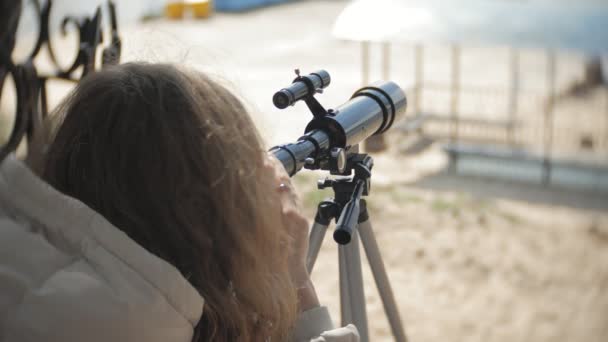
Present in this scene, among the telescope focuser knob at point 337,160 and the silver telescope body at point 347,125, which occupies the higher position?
the silver telescope body at point 347,125

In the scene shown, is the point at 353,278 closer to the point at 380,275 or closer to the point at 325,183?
the point at 380,275

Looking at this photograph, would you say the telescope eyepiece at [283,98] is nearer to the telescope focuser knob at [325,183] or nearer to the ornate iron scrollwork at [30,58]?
the telescope focuser knob at [325,183]

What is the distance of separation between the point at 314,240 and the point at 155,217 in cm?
62

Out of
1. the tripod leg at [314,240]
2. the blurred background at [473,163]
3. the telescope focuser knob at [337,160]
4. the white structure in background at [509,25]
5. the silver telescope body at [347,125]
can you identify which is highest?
the silver telescope body at [347,125]

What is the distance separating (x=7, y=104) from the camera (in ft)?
19.3

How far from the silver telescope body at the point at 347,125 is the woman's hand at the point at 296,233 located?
0.41ft

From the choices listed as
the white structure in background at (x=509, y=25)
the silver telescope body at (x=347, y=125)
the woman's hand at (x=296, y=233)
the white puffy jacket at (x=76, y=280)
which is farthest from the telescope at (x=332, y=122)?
the white structure in background at (x=509, y=25)

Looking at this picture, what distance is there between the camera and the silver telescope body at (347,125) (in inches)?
41.9

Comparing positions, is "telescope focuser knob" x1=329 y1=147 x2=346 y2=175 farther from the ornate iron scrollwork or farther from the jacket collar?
the ornate iron scrollwork

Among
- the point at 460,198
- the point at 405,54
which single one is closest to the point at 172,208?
the point at 460,198

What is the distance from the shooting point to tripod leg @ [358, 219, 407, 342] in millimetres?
1338

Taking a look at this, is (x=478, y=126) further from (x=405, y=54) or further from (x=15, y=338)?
(x=15, y=338)

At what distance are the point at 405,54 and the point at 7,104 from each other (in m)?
4.60

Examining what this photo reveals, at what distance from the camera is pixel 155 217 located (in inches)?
29.9
